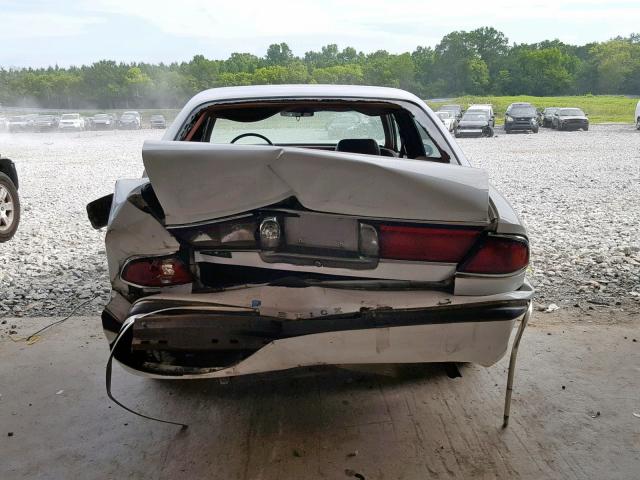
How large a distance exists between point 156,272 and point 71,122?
42236 millimetres

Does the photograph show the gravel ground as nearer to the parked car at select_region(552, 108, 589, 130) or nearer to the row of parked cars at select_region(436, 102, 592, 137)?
the row of parked cars at select_region(436, 102, 592, 137)

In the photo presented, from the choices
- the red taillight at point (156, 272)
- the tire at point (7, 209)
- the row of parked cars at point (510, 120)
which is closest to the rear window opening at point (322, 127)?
the red taillight at point (156, 272)

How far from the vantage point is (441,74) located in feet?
155

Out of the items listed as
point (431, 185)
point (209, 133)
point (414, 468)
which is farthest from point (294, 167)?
point (209, 133)

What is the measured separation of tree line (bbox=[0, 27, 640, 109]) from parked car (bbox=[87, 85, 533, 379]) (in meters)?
37.2

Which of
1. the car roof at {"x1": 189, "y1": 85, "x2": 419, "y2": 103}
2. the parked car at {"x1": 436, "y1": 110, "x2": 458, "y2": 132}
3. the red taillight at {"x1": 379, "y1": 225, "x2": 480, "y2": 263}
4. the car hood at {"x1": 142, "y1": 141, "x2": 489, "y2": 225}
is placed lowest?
the parked car at {"x1": 436, "y1": 110, "x2": 458, "y2": 132}

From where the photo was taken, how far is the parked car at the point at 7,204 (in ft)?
23.2

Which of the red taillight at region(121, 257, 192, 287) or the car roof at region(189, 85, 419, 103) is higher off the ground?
the car roof at region(189, 85, 419, 103)

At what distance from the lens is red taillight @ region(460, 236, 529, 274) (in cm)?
251

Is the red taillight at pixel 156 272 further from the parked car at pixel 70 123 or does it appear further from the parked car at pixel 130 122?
the parked car at pixel 70 123

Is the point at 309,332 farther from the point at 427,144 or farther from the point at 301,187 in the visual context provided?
the point at 427,144

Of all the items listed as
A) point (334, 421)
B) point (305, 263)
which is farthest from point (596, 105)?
point (305, 263)

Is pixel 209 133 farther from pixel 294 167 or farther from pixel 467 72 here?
pixel 467 72

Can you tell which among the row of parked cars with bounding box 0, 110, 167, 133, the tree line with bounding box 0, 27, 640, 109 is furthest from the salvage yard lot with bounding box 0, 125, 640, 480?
the row of parked cars with bounding box 0, 110, 167, 133
